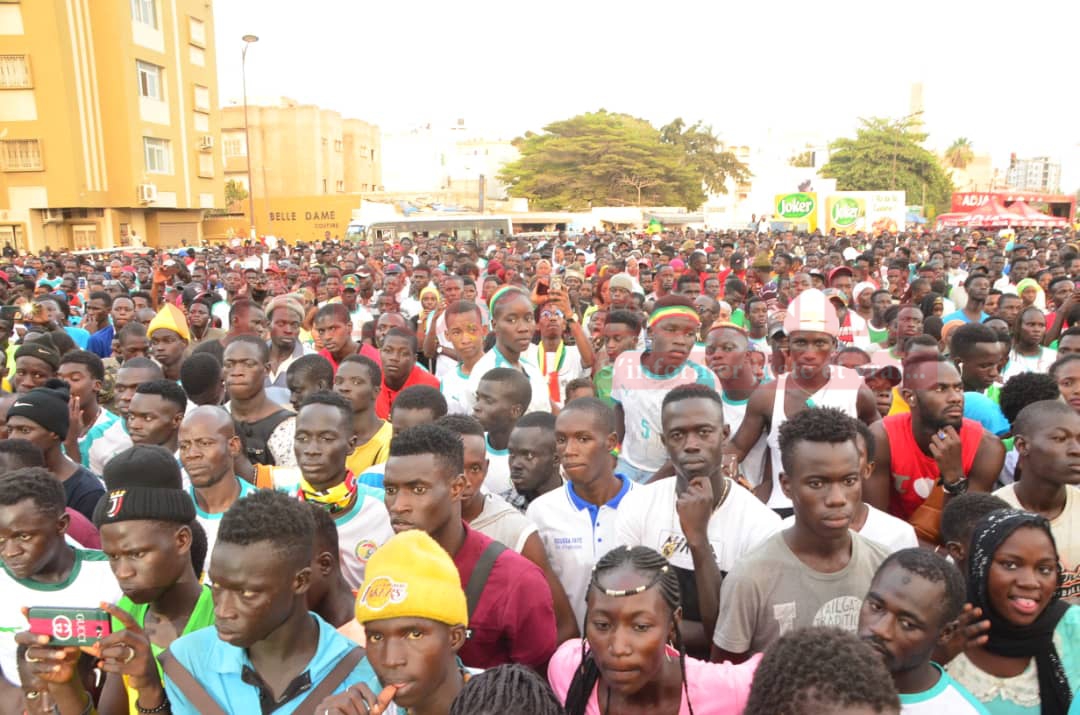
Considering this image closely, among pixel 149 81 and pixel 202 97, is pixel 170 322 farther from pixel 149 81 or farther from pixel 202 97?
pixel 202 97

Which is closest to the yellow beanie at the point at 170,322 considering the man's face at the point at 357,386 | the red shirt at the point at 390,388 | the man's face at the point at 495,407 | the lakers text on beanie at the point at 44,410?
the red shirt at the point at 390,388

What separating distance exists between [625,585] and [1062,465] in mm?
2037

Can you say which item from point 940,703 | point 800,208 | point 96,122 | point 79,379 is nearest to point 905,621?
point 940,703

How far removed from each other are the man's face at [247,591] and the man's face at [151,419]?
212 cm

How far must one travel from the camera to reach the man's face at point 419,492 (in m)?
2.75

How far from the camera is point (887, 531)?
9.67ft

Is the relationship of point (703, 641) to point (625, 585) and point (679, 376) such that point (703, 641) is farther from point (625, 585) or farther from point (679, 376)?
point (679, 376)

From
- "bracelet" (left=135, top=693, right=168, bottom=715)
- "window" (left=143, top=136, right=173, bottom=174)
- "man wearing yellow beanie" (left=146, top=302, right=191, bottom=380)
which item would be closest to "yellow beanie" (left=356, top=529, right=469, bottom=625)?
"bracelet" (left=135, top=693, right=168, bottom=715)

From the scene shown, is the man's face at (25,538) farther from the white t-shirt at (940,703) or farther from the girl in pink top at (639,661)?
the white t-shirt at (940,703)

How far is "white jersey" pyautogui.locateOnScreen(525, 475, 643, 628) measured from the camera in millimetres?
3268

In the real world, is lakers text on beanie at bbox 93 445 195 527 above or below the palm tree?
below

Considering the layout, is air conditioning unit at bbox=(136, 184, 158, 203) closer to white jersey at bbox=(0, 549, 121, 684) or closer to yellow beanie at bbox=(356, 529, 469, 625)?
white jersey at bbox=(0, 549, 121, 684)

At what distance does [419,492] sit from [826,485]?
1.43m

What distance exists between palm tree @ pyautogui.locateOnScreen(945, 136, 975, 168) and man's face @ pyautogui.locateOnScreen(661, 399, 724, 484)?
3568 inches
